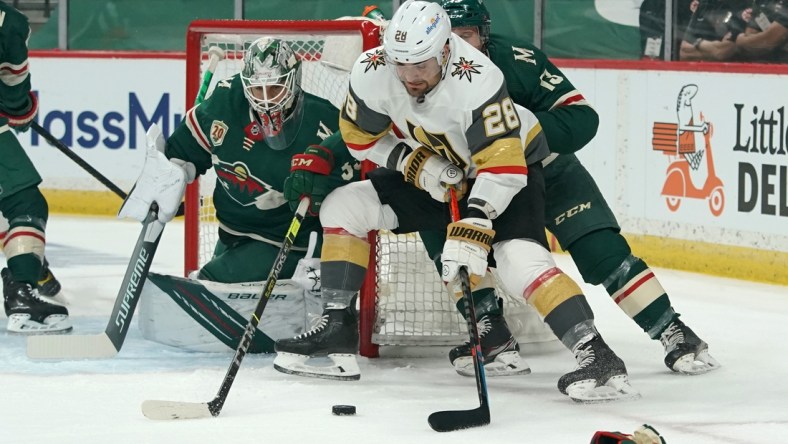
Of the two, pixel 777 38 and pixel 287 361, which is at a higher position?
pixel 777 38

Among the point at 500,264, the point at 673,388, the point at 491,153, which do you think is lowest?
the point at 673,388

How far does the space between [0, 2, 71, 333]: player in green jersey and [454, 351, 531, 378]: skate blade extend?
50.9 inches

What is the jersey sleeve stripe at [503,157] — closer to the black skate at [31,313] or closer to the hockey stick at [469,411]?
the hockey stick at [469,411]

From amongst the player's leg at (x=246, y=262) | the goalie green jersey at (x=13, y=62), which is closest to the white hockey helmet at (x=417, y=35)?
the player's leg at (x=246, y=262)

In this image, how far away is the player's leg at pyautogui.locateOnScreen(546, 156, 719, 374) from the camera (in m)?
3.96

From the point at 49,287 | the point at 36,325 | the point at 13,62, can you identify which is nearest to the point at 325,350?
the point at 36,325

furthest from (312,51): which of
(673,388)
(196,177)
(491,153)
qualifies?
(673,388)

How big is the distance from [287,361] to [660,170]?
2508 millimetres

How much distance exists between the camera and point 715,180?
5.62 meters

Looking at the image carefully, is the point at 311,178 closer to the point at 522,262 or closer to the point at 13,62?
the point at 522,262

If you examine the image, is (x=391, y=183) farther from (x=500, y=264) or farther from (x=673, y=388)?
(x=673, y=388)

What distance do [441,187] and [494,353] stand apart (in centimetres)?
55

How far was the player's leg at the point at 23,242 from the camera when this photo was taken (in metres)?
4.50

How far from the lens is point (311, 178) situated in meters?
3.92
